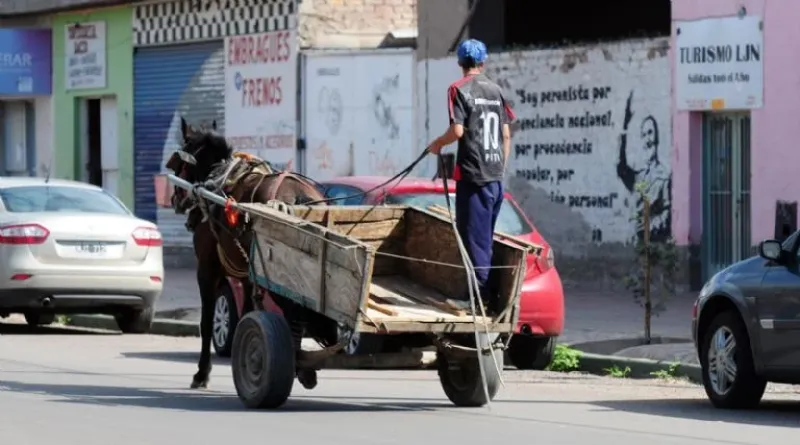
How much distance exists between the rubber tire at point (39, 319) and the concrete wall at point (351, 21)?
28.2ft

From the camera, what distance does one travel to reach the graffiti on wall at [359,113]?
2638 cm

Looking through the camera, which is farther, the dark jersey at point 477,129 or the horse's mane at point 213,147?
the horse's mane at point 213,147

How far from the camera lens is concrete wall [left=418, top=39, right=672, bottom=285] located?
22109 mm

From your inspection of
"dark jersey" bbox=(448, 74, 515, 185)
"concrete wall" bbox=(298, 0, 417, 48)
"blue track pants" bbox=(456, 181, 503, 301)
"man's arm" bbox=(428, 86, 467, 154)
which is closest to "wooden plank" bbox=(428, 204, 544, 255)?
"blue track pants" bbox=(456, 181, 503, 301)

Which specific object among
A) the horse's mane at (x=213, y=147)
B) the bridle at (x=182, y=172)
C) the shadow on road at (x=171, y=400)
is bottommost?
the shadow on road at (x=171, y=400)

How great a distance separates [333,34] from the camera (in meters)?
28.0

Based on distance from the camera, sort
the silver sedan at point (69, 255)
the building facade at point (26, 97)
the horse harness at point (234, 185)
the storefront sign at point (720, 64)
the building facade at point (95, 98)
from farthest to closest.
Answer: the building facade at point (26, 97) → the building facade at point (95, 98) → the storefront sign at point (720, 64) → the silver sedan at point (69, 255) → the horse harness at point (234, 185)

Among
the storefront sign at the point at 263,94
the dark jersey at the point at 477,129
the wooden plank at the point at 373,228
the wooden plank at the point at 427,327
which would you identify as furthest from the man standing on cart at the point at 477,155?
the storefront sign at the point at 263,94

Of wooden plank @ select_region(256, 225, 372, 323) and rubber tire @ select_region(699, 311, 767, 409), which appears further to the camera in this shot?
rubber tire @ select_region(699, 311, 767, 409)

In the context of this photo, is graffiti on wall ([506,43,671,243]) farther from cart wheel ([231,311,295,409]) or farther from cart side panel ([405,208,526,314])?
cart wheel ([231,311,295,409])

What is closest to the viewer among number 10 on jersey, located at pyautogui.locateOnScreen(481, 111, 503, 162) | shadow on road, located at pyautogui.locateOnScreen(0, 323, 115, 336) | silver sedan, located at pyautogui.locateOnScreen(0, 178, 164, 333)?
number 10 on jersey, located at pyautogui.locateOnScreen(481, 111, 503, 162)

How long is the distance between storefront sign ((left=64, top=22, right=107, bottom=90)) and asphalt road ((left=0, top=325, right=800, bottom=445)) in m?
17.7

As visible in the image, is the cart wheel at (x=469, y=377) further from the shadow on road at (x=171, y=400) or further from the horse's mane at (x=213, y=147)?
the horse's mane at (x=213, y=147)

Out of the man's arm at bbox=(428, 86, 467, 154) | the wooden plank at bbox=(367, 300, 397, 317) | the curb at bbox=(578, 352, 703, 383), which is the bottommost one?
the curb at bbox=(578, 352, 703, 383)
